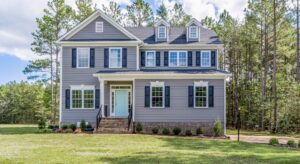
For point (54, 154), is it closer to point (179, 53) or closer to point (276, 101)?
point (179, 53)

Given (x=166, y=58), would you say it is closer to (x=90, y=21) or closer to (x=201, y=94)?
(x=201, y=94)

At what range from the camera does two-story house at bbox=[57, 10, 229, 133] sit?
71.8 feet

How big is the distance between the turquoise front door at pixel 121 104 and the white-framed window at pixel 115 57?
1.81m

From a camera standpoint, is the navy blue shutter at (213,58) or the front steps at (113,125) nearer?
the front steps at (113,125)

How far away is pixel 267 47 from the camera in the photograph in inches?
1176

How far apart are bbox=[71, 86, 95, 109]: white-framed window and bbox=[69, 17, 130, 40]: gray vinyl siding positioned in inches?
132

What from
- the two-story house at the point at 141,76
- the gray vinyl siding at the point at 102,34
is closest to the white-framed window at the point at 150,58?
the two-story house at the point at 141,76

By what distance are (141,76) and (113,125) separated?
3487mm

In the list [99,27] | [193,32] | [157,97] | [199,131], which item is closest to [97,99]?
[157,97]

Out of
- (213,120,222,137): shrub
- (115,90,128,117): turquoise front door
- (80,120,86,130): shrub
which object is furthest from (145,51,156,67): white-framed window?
(213,120,222,137): shrub

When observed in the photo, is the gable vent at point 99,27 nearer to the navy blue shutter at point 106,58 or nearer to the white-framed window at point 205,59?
the navy blue shutter at point 106,58

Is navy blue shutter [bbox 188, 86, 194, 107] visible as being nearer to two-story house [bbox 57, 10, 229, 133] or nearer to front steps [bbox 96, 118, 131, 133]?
two-story house [bbox 57, 10, 229, 133]

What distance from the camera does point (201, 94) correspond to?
22.0 meters

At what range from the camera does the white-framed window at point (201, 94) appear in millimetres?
21938
